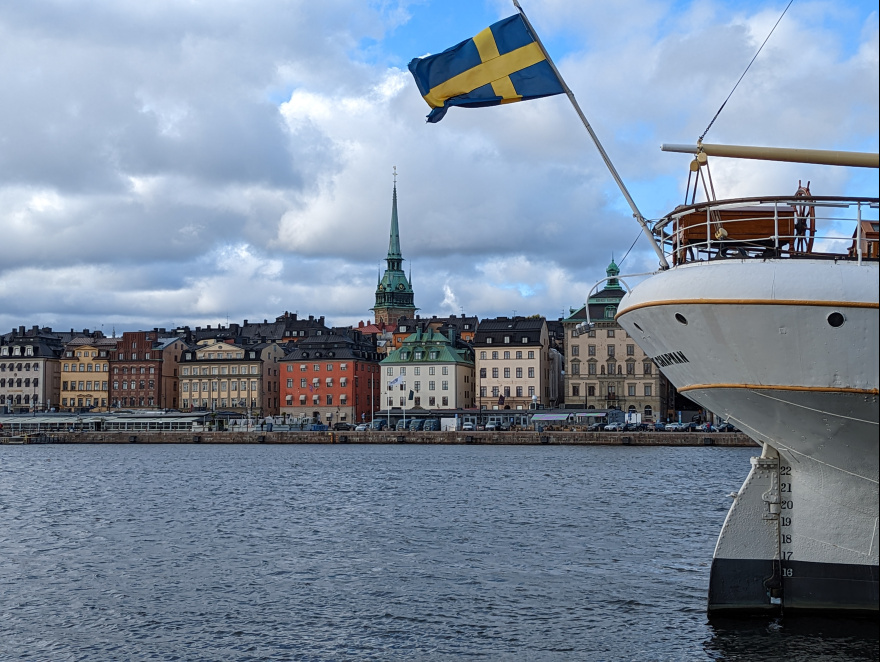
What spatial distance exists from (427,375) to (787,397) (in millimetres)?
120699

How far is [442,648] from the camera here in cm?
1780

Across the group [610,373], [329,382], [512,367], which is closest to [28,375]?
[329,382]

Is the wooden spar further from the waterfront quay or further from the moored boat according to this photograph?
the waterfront quay

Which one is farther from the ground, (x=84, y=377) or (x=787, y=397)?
(x=84, y=377)

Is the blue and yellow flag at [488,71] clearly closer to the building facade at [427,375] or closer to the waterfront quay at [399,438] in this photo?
the waterfront quay at [399,438]

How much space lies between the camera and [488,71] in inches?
583

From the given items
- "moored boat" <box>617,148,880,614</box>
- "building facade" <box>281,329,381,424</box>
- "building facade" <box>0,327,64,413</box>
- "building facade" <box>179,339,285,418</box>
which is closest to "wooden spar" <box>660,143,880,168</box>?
"moored boat" <box>617,148,880,614</box>

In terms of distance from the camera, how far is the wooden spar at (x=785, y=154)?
1205 cm

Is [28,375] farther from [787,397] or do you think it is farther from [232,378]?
[787,397]

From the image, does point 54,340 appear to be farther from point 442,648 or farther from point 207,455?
point 442,648

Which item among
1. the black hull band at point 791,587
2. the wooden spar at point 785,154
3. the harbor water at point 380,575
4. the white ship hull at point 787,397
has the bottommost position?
the harbor water at point 380,575

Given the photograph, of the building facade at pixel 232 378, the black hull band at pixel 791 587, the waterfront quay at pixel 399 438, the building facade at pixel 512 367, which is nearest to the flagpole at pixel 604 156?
the black hull band at pixel 791 587

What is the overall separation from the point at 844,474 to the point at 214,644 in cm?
1058

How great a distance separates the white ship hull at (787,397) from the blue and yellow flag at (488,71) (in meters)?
3.36
